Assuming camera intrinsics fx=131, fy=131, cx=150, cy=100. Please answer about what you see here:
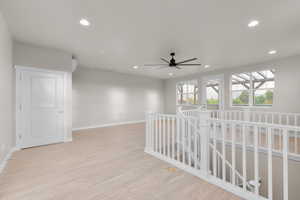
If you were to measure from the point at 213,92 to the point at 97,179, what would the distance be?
20.7 ft

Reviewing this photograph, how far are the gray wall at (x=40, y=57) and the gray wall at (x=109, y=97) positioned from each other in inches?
67.4

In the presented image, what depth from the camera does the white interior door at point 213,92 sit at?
6176 millimetres

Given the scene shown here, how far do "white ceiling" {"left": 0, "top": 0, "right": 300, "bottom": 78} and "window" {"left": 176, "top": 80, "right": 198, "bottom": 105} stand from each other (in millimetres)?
3482

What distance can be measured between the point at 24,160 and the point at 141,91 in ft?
18.5

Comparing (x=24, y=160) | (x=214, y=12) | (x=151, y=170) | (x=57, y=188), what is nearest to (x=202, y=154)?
(x=151, y=170)

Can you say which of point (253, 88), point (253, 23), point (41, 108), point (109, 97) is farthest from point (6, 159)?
point (253, 88)

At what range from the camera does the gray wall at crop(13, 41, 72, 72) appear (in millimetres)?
3193

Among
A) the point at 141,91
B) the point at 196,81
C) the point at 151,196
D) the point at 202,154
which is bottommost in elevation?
the point at 151,196

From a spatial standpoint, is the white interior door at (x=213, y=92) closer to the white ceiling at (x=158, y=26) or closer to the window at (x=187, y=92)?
the window at (x=187, y=92)

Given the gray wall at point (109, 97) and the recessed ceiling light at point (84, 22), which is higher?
the recessed ceiling light at point (84, 22)

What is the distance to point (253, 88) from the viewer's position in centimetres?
533

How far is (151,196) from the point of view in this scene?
5.46 ft

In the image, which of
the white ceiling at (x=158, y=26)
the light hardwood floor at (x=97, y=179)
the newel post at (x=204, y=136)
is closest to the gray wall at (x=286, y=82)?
the white ceiling at (x=158, y=26)

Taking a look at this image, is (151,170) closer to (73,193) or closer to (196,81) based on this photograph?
(73,193)
